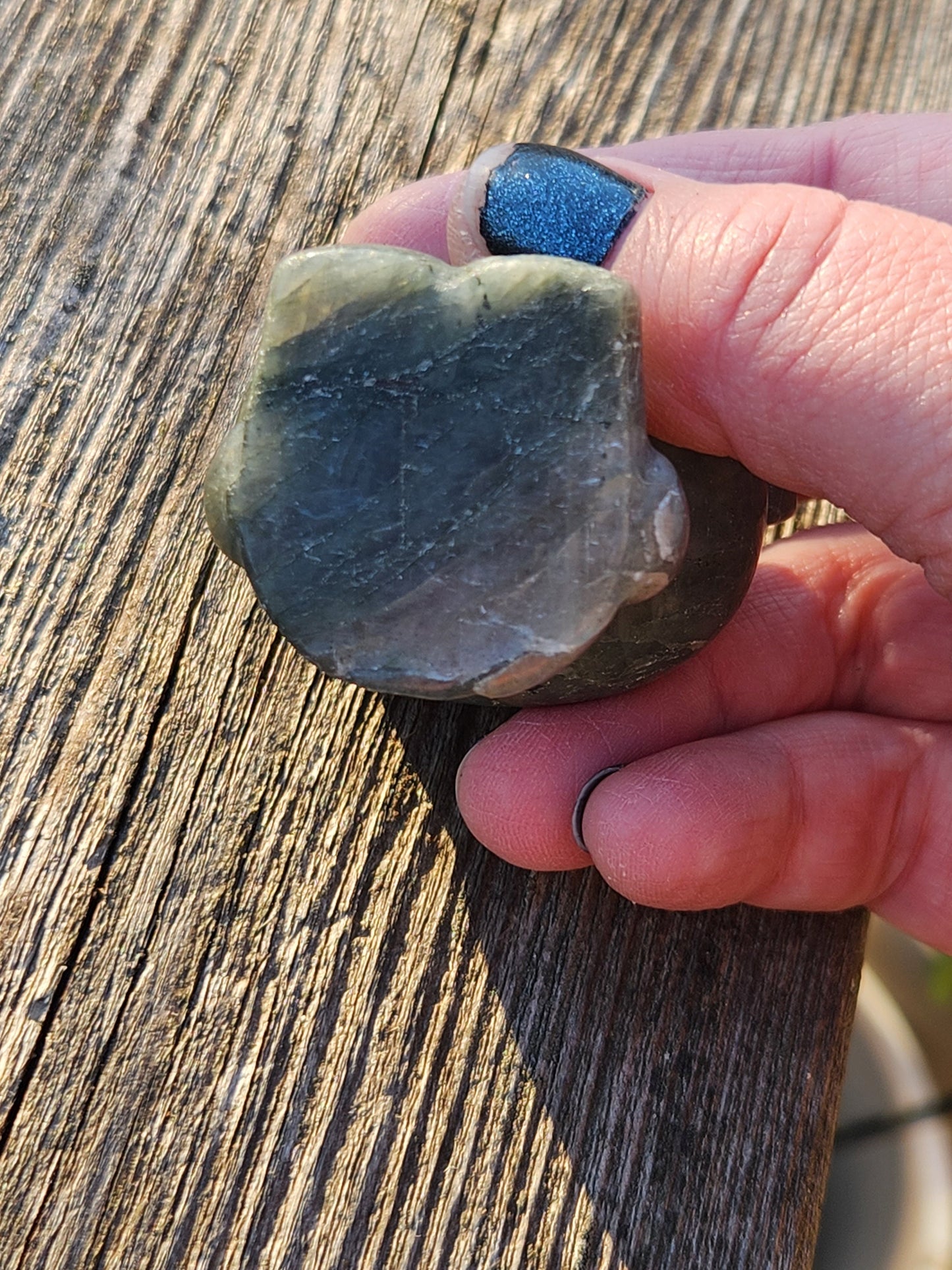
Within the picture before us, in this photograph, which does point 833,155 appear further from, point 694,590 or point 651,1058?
point 651,1058

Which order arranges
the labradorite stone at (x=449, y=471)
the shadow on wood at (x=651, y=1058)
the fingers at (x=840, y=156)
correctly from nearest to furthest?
the labradorite stone at (x=449, y=471) → the shadow on wood at (x=651, y=1058) → the fingers at (x=840, y=156)

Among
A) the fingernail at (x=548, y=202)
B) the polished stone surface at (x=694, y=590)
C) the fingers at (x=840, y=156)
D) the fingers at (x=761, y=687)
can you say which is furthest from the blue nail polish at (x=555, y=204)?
the fingers at (x=761, y=687)

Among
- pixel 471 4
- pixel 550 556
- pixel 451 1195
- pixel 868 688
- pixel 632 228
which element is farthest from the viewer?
pixel 471 4

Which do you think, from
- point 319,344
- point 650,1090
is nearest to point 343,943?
point 650,1090

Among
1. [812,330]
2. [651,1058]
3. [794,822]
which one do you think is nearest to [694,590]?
[812,330]

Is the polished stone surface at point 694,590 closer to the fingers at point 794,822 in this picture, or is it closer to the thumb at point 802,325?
the thumb at point 802,325

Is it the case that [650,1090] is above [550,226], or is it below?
below

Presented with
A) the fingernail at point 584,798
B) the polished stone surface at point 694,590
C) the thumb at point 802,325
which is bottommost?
the fingernail at point 584,798

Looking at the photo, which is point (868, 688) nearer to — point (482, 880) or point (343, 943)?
point (482, 880)
